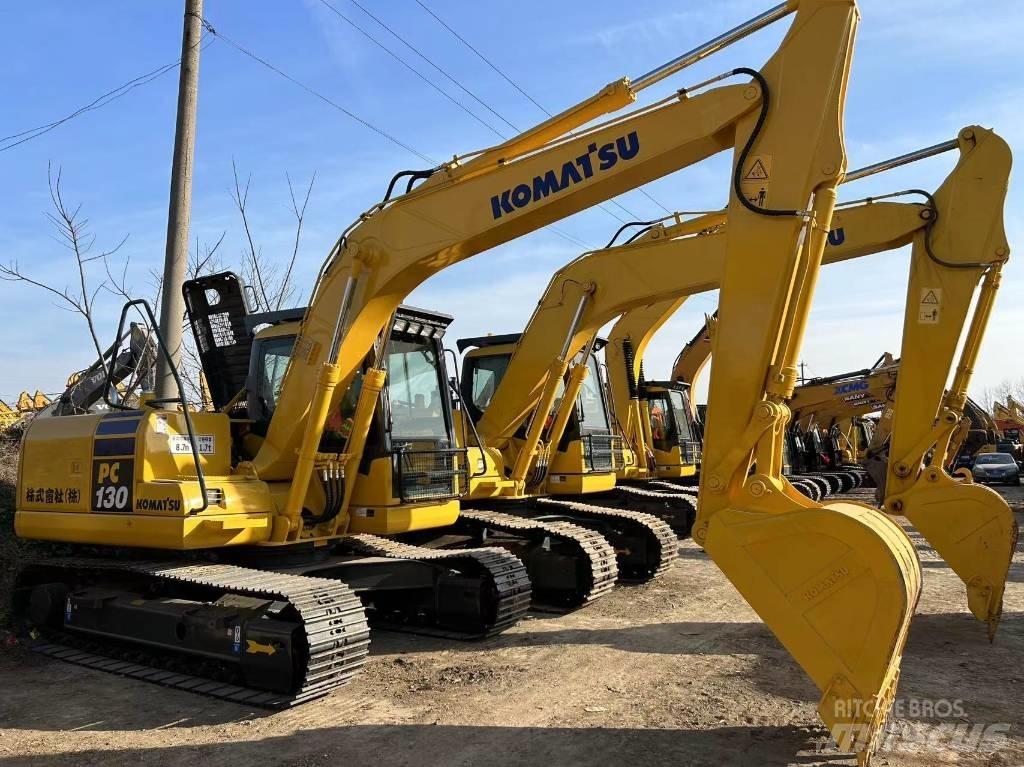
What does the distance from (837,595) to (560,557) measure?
485 cm

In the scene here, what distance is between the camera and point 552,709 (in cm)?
545

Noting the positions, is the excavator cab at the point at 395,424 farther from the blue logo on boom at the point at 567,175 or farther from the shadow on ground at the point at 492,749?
the shadow on ground at the point at 492,749

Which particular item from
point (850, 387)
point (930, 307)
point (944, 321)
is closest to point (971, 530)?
point (944, 321)

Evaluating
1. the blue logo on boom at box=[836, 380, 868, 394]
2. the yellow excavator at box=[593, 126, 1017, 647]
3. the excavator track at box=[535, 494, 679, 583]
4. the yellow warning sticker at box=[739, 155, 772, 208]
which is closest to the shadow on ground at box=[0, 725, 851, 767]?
the yellow warning sticker at box=[739, 155, 772, 208]

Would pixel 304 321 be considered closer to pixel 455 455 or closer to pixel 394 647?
pixel 455 455

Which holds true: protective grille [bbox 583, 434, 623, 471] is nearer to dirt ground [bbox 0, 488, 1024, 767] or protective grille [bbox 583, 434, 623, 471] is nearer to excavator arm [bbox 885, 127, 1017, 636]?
dirt ground [bbox 0, 488, 1024, 767]

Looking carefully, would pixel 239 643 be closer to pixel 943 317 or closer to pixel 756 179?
pixel 756 179

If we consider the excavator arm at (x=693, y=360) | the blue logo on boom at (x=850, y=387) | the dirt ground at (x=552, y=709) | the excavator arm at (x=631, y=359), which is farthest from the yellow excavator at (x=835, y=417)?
the dirt ground at (x=552, y=709)

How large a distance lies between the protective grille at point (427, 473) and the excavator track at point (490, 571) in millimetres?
550

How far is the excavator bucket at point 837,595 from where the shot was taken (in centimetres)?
398

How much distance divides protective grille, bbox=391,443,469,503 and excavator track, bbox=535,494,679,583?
303 cm

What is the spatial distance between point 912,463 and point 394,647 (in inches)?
206

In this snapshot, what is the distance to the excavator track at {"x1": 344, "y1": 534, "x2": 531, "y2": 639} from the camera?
729 cm

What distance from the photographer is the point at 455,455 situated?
750 centimetres
